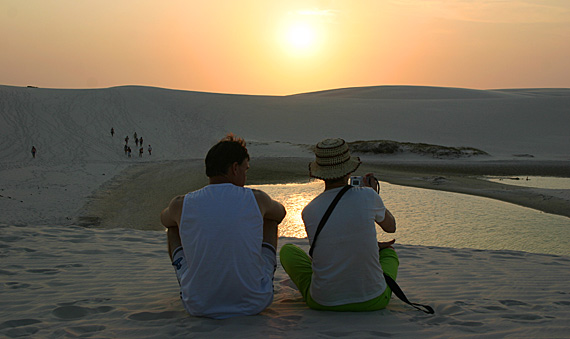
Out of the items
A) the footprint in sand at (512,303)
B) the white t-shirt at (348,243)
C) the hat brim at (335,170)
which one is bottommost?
the footprint in sand at (512,303)

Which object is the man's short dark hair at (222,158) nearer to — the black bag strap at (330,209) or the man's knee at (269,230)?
the man's knee at (269,230)

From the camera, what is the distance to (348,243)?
3273mm

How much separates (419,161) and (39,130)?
24.7 metres

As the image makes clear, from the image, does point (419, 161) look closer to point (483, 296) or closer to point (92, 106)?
point (483, 296)

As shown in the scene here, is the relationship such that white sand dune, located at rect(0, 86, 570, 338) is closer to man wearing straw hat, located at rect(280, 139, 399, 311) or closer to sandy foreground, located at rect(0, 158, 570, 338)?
sandy foreground, located at rect(0, 158, 570, 338)

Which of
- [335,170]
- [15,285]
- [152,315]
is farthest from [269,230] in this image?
[15,285]

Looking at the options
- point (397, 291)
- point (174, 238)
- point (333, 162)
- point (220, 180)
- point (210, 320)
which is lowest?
point (210, 320)

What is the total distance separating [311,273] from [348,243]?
0.67 m

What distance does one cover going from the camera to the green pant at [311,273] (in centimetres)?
347

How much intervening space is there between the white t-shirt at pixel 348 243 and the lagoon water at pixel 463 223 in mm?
5512

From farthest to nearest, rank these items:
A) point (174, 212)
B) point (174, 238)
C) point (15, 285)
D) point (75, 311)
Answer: point (15, 285)
point (75, 311)
point (174, 238)
point (174, 212)

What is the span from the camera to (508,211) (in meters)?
12.2

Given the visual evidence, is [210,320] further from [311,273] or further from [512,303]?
[512,303]

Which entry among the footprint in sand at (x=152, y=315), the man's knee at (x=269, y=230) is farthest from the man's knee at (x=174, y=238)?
the man's knee at (x=269, y=230)
